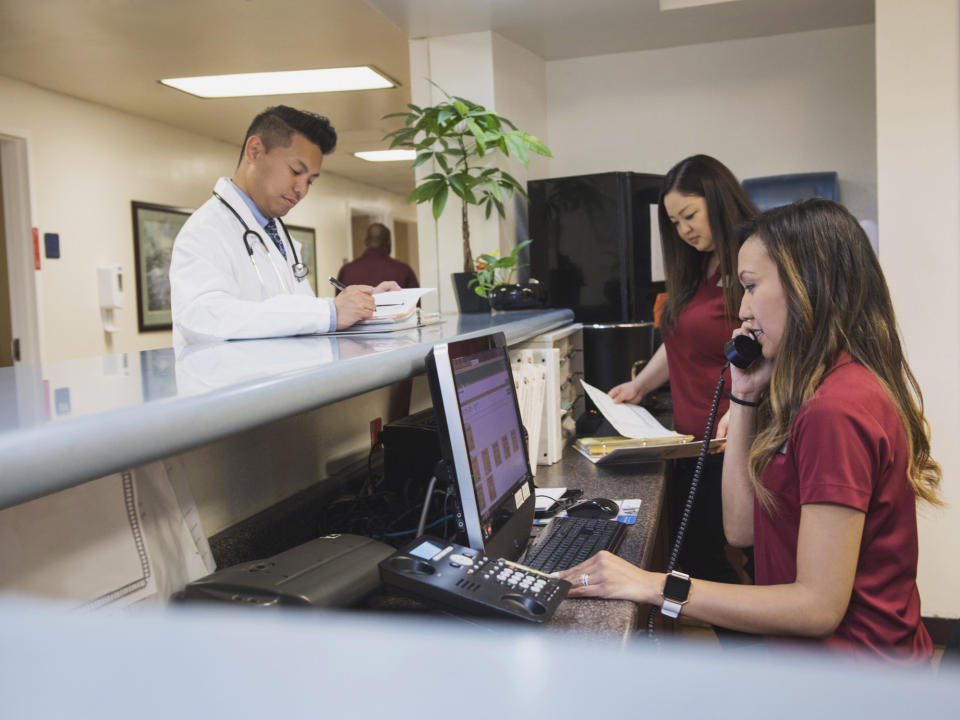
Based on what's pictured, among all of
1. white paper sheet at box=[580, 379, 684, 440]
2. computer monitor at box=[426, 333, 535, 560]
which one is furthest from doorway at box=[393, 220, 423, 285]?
computer monitor at box=[426, 333, 535, 560]

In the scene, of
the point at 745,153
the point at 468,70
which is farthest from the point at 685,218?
the point at 745,153

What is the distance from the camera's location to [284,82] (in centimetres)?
562

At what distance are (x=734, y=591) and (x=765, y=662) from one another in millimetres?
1174

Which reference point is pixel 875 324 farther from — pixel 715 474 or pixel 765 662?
pixel 765 662

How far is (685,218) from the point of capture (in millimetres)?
2432

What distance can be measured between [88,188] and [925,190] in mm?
5441

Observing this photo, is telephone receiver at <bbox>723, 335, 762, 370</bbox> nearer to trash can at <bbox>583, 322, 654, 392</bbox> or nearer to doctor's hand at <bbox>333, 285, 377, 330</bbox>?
doctor's hand at <bbox>333, 285, 377, 330</bbox>

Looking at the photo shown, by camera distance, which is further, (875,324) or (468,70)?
(468,70)

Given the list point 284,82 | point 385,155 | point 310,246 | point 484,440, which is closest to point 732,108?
point 284,82

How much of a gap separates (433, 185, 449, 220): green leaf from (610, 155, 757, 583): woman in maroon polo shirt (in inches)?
54.0

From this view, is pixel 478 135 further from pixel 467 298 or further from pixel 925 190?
pixel 925 190

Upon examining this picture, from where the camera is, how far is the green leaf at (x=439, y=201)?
367 centimetres

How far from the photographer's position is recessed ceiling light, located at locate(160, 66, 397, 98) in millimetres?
5387

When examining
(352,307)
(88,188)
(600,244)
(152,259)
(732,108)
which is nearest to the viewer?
(352,307)
